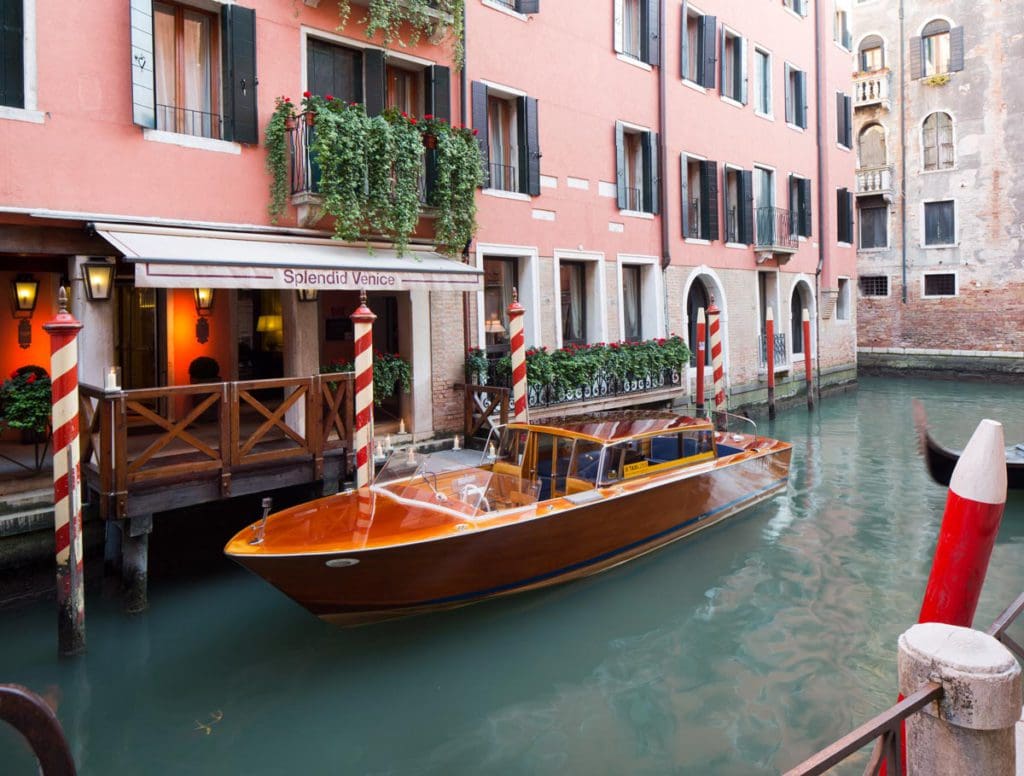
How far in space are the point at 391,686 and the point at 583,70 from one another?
9.53 m

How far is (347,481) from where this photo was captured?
7555mm

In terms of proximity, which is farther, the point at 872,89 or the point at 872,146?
the point at 872,146

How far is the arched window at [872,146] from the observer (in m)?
24.9

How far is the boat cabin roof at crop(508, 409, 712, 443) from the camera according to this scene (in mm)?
6609

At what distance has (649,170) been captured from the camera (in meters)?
12.8

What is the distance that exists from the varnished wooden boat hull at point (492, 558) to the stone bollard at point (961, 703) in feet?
11.4

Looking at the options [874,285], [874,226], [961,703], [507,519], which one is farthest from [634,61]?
[874,285]

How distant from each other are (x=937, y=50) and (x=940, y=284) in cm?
698

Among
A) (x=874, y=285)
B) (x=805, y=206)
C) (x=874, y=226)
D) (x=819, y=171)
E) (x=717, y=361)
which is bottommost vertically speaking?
(x=717, y=361)

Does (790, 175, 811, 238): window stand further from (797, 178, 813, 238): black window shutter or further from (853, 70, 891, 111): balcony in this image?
A: (853, 70, 891, 111): balcony

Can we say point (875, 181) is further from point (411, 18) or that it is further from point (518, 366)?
point (518, 366)

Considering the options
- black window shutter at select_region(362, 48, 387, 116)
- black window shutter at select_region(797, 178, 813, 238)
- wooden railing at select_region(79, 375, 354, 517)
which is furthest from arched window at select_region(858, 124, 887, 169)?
wooden railing at select_region(79, 375, 354, 517)

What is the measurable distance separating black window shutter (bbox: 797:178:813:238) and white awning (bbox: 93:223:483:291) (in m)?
11.3

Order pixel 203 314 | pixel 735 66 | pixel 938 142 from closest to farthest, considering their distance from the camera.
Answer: pixel 203 314, pixel 735 66, pixel 938 142
